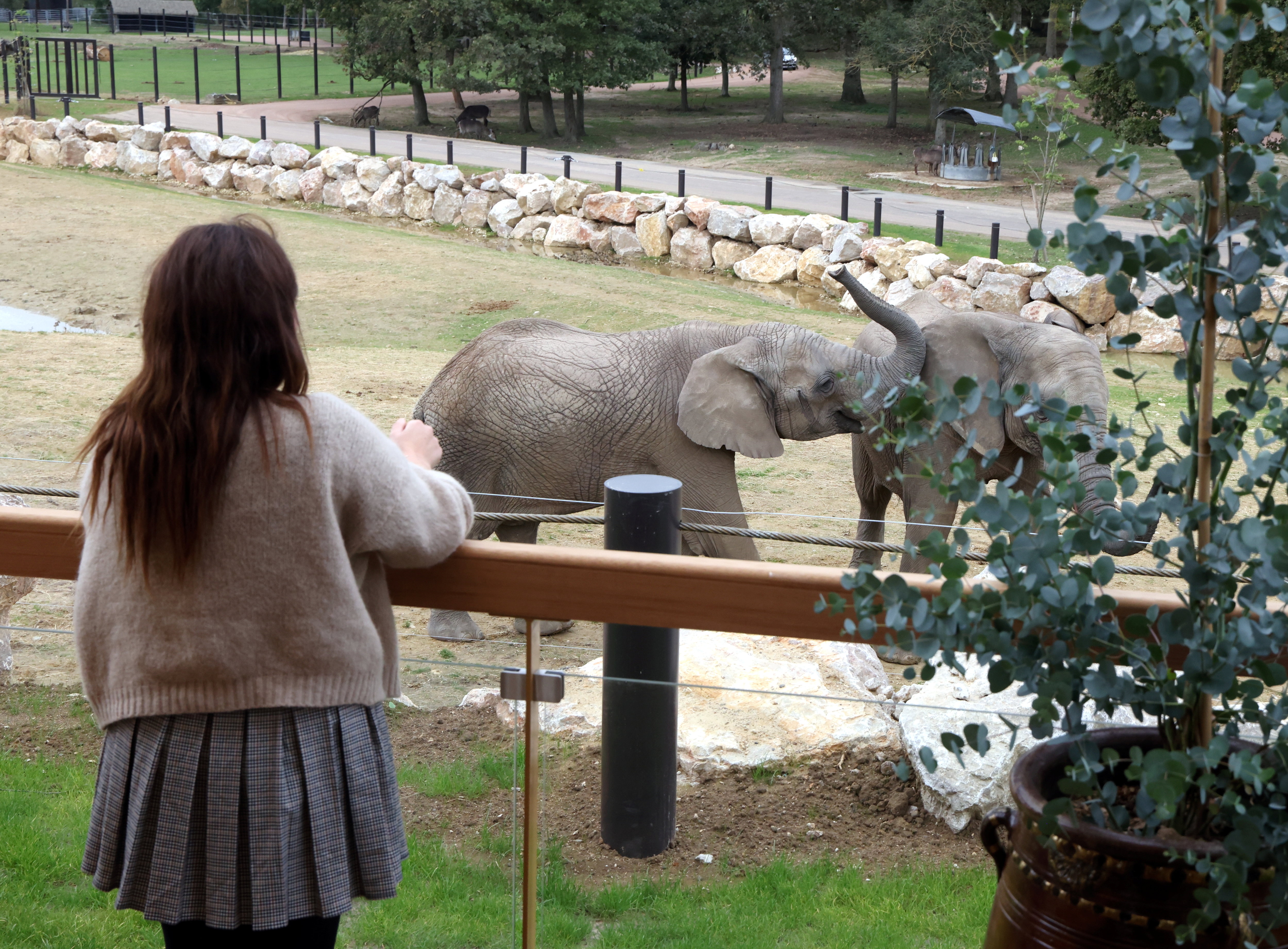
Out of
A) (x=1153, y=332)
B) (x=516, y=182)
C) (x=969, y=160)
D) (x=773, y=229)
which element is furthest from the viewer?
(x=969, y=160)

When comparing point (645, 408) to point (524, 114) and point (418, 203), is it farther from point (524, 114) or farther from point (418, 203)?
point (524, 114)

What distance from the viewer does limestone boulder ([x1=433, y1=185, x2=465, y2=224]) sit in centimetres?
2538

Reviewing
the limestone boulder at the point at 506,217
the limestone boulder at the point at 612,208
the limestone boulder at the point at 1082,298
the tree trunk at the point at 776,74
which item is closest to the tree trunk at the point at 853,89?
the tree trunk at the point at 776,74

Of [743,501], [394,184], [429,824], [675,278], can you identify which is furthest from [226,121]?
[429,824]

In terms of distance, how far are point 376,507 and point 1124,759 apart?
1079 mm

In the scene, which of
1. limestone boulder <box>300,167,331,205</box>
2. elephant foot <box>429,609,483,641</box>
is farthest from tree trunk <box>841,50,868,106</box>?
elephant foot <box>429,609,483,641</box>

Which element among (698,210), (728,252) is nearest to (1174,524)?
(728,252)

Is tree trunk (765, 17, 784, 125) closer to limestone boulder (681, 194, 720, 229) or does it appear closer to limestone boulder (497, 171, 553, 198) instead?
limestone boulder (497, 171, 553, 198)

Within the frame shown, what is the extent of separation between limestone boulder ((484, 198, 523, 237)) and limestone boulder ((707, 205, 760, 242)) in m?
4.00

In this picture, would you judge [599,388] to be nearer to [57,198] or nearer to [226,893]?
[226,893]

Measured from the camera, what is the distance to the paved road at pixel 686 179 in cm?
2533

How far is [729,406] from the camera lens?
717 cm

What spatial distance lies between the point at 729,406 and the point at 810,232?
47.5ft

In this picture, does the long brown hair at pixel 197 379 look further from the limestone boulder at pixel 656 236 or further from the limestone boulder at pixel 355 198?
the limestone boulder at pixel 355 198
